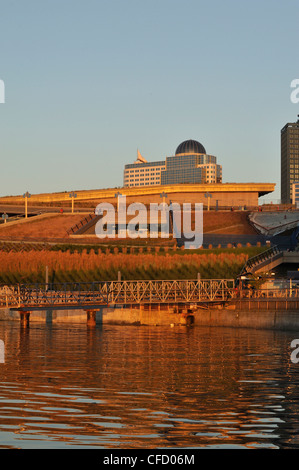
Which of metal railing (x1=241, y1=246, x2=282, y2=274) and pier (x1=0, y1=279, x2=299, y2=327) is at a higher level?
metal railing (x1=241, y1=246, x2=282, y2=274)

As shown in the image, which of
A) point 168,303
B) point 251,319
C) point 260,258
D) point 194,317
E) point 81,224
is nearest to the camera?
point 251,319

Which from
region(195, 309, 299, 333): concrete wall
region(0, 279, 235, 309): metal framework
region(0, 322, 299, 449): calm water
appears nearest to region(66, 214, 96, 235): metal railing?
region(0, 279, 235, 309): metal framework

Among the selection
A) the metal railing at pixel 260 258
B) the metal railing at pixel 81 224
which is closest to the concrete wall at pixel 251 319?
the metal railing at pixel 260 258

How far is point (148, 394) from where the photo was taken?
90.0 ft

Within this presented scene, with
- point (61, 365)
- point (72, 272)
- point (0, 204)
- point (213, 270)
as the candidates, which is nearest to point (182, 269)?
point (213, 270)

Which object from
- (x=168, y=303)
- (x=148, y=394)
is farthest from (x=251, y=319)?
(x=148, y=394)

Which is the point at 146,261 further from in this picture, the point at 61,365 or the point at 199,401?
the point at 199,401

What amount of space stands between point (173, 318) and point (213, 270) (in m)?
13.1

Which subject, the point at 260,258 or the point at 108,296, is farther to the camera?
the point at 260,258

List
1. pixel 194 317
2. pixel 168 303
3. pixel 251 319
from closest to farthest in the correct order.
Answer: pixel 251 319
pixel 168 303
pixel 194 317

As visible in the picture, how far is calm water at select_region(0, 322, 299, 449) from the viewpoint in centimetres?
2000

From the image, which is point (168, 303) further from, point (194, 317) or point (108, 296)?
point (108, 296)

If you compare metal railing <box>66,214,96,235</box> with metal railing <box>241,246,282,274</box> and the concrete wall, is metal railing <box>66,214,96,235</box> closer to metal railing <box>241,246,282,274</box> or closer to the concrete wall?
metal railing <box>241,246,282,274</box>
